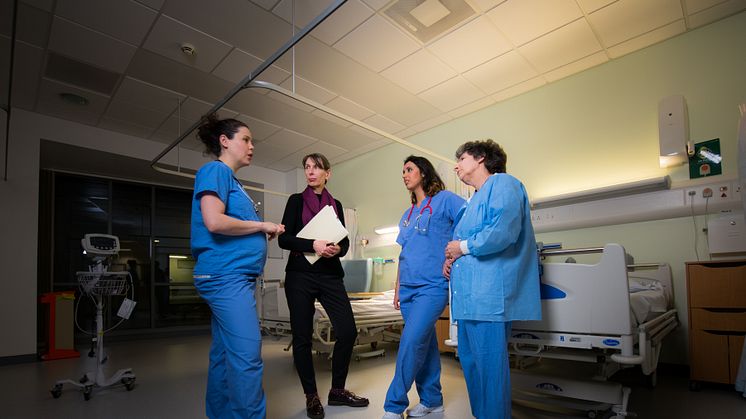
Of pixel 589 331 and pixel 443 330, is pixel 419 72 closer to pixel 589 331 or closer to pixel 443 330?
pixel 443 330

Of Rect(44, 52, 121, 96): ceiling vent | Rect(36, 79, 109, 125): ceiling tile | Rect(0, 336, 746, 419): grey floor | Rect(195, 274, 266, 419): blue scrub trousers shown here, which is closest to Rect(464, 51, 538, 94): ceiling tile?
Rect(0, 336, 746, 419): grey floor

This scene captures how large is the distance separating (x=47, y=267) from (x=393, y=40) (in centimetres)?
586

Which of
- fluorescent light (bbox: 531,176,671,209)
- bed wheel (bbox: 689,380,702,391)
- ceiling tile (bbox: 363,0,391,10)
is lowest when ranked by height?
bed wheel (bbox: 689,380,702,391)

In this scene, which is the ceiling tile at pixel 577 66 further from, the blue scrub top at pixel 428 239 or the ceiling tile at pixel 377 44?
the blue scrub top at pixel 428 239

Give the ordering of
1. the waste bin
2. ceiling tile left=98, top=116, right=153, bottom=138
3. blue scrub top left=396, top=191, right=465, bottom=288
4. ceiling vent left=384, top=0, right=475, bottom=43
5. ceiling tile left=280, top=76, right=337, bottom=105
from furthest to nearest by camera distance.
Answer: ceiling tile left=98, top=116, right=153, bottom=138, the waste bin, ceiling tile left=280, top=76, right=337, bottom=105, ceiling vent left=384, top=0, right=475, bottom=43, blue scrub top left=396, top=191, right=465, bottom=288

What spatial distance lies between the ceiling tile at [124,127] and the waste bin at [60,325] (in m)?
2.39

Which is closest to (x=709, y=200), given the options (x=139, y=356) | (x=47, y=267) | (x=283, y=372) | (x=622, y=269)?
(x=622, y=269)

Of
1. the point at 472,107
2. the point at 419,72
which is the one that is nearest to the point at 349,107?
the point at 419,72

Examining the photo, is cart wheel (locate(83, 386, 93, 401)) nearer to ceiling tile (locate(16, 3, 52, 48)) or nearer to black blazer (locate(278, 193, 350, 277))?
black blazer (locate(278, 193, 350, 277))

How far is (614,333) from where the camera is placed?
188cm

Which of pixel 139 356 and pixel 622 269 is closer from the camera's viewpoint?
pixel 622 269

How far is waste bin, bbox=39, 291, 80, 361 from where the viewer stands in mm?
4934

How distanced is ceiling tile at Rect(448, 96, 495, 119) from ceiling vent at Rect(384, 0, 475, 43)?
153 centimetres

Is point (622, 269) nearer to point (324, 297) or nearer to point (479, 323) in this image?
point (479, 323)
